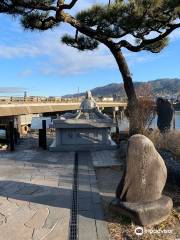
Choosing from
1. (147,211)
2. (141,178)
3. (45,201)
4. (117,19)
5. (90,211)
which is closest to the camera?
(147,211)

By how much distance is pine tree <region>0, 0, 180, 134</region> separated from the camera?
12.3 m

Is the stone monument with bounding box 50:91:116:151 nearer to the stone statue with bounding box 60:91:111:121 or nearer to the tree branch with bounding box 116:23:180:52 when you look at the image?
the stone statue with bounding box 60:91:111:121

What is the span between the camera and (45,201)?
696 centimetres

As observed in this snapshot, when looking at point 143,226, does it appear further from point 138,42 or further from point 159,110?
point 138,42

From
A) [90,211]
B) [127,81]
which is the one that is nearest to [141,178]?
[90,211]

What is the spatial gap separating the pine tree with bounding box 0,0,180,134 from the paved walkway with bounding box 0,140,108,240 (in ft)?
15.5

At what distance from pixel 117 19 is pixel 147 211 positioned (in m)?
8.79

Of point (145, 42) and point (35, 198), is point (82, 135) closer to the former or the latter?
point (145, 42)

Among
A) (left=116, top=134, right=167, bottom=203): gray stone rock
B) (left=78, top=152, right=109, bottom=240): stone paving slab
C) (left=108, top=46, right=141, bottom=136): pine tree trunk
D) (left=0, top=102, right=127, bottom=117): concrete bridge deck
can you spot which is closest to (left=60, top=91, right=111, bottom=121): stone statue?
(left=108, top=46, right=141, bottom=136): pine tree trunk

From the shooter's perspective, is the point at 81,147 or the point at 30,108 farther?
the point at 30,108

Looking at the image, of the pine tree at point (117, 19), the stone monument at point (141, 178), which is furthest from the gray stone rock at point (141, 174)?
the pine tree at point (117, 19)

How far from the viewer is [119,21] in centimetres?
1295

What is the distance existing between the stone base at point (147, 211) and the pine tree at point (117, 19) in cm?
772

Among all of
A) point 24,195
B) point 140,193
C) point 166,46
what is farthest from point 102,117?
Answer: point 140,193
